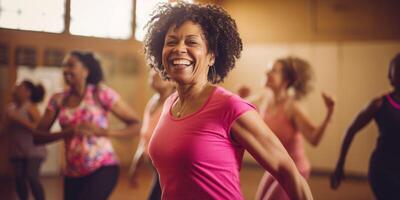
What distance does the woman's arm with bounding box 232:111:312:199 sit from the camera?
1.48 metres

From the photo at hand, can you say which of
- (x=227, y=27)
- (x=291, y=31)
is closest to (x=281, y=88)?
(x=227, y=27)

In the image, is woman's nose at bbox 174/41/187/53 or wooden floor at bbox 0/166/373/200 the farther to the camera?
wooden floor at bbox 0/166/373/200

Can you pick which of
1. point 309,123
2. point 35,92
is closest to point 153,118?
point 309,123

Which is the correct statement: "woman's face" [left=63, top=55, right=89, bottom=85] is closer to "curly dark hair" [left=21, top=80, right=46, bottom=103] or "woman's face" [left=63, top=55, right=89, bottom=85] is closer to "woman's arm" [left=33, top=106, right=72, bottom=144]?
"woman's arm" [left=33, top=106, right=72, bottom=144]

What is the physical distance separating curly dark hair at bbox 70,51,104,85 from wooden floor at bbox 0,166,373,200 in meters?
2.19

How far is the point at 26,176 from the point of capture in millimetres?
4586

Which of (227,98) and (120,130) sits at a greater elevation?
(227,98)

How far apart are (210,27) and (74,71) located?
1.98 meters

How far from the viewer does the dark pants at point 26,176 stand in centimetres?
447

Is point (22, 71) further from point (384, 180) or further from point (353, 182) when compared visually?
point (384, 180)

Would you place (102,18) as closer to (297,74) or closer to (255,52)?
(255,52)

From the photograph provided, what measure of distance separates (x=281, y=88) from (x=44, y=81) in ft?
13.7

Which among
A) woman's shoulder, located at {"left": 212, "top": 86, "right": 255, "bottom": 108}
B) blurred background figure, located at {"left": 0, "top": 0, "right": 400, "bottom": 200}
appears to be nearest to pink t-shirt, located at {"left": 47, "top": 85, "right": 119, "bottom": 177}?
woman's shoulder, located at {"left": 212, "top": 86, "right": 255, "bottom": 108}

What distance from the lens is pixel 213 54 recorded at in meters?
1.78
